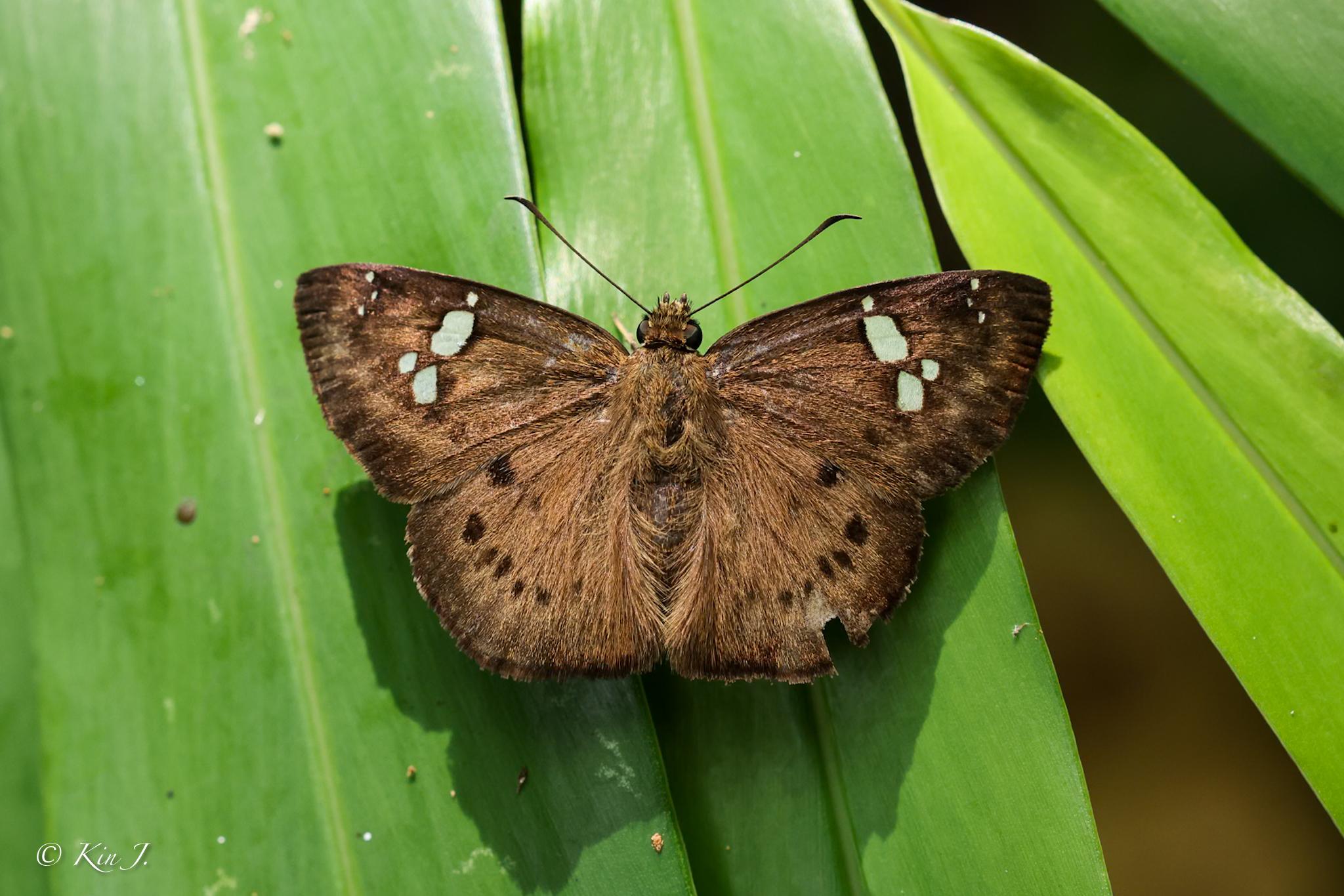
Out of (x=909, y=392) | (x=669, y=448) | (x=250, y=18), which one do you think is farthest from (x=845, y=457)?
(x=250, y=18)

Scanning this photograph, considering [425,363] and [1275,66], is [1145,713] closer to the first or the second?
[1275,66]

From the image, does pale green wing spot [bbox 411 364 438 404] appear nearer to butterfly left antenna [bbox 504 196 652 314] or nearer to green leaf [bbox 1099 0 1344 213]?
butterfly left antenna [bbox 504 196 652 314]

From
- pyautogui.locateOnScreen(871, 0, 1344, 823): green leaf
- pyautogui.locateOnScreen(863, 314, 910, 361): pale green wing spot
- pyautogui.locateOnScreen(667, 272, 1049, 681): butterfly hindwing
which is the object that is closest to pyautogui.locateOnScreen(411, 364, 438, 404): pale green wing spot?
pyautogui.locateOnScreen(667, 272, 1049, 681): butterfly hindwing

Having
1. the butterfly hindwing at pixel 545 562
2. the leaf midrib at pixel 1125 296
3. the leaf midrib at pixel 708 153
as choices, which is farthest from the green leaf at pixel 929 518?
the butterfly hindwing at pixel 545 562

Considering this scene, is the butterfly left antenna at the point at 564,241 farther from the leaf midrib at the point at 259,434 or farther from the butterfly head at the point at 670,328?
the leaf midrib at the point at 259,434

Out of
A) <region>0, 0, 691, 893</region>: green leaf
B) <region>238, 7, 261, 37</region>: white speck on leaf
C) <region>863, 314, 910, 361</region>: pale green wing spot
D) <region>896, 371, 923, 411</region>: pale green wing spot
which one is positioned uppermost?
<region>238, 7, 261, 37</region>: white speck on leaf

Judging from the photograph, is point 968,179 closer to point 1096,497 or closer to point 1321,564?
point 1321,564
